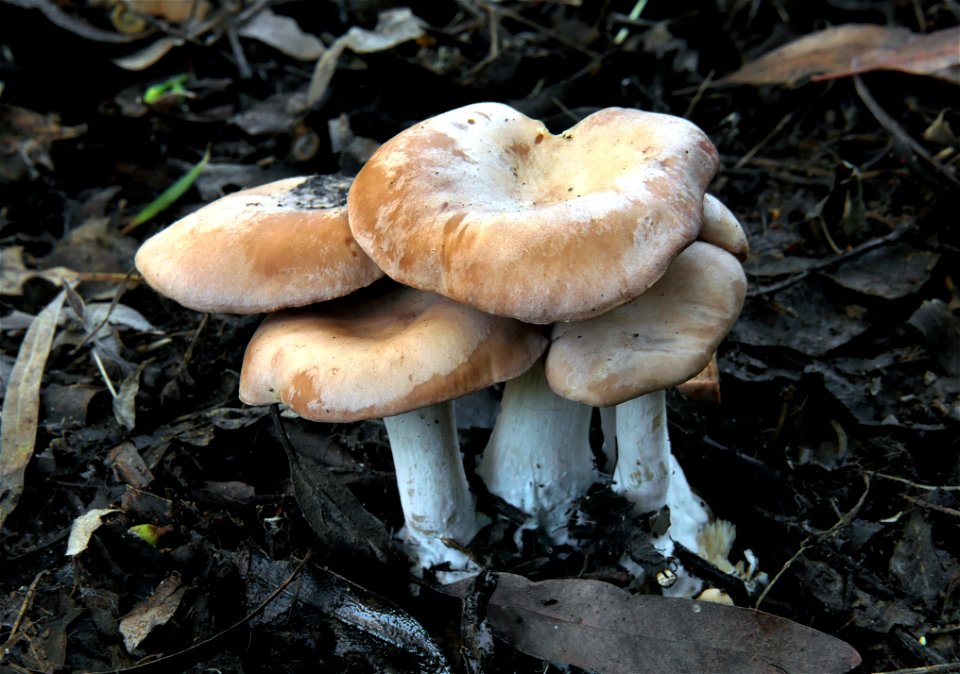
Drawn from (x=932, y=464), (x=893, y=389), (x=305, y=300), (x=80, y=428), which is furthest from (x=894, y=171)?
(x=80, y=428)

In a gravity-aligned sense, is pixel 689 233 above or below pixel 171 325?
above

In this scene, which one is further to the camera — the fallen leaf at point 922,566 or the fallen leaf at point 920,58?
the fallen leaf at point 920,58

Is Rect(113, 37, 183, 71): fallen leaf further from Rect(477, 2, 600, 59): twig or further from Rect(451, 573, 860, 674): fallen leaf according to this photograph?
Rect(451, 573, 860, 674): fallen leaf

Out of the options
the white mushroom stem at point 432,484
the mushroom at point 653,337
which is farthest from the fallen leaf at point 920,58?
the white mushroom stem at point 432,484

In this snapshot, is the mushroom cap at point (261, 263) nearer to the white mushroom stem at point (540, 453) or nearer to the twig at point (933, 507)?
the white mushroom stem at point (540, 453)

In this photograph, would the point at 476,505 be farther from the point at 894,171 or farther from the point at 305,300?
the point at 894,171

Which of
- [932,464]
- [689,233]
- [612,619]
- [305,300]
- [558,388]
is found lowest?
[932,464]

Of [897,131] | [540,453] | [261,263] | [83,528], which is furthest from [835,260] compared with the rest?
[83,528]
